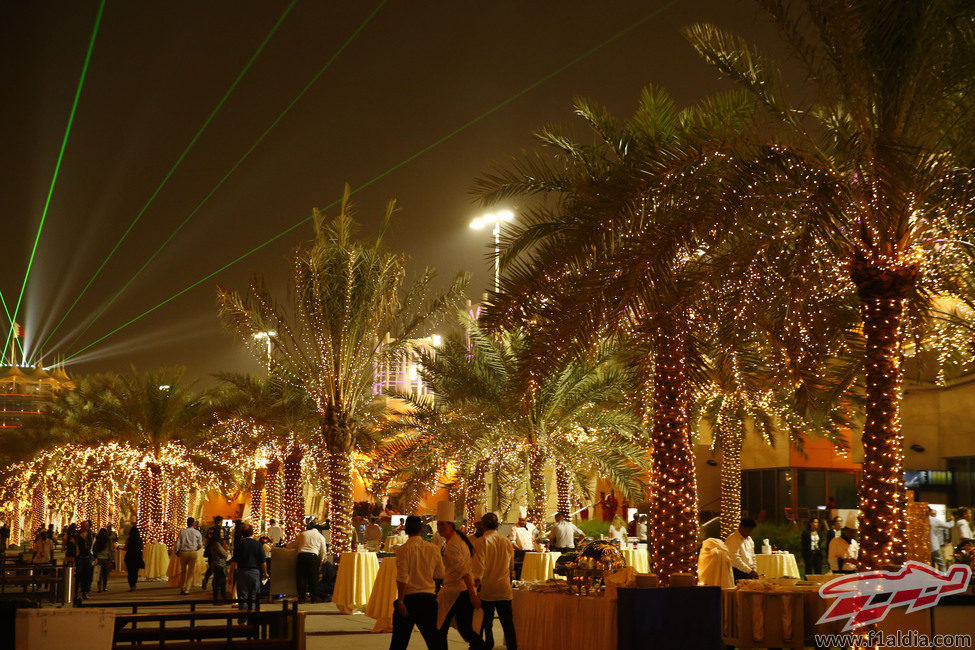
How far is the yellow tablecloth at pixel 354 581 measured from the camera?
1894 cm

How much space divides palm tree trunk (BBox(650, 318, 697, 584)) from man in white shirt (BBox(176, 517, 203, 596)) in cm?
1337

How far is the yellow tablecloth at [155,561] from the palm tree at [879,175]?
82.0 ft

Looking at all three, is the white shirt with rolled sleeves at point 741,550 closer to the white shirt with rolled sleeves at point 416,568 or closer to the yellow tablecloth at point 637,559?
the white shirt with rolled sleeves at point 416,568

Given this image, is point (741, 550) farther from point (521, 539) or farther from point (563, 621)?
point (521, 539)

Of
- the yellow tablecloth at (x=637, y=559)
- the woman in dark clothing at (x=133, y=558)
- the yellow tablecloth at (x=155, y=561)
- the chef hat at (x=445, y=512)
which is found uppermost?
the chef hat at (x=445, y=512)

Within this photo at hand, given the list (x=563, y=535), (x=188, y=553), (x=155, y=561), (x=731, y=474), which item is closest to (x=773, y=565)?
(x=563, y=535)

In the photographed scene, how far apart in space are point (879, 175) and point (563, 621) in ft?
18.5

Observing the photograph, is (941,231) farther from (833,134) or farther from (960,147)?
(833,134)

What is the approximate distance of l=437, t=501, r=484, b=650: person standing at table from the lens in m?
10.6

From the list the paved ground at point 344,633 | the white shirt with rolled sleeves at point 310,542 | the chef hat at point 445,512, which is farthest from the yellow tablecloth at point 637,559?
the chef hat at point 445,512

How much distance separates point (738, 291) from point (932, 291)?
2.54 meters

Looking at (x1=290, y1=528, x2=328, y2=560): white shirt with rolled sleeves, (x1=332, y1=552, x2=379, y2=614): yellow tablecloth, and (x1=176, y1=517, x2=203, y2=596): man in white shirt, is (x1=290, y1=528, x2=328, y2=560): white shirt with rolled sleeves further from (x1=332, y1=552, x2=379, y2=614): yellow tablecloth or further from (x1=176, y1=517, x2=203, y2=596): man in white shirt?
(x1=176, y1=517, x2=203, y2=596): man in white shirt

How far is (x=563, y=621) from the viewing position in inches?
444

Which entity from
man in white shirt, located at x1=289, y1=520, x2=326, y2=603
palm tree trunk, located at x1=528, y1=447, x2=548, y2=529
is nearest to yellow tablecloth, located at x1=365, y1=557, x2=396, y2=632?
man in white shirt, located at x1=289, y1=520, x2=326, y2=603
